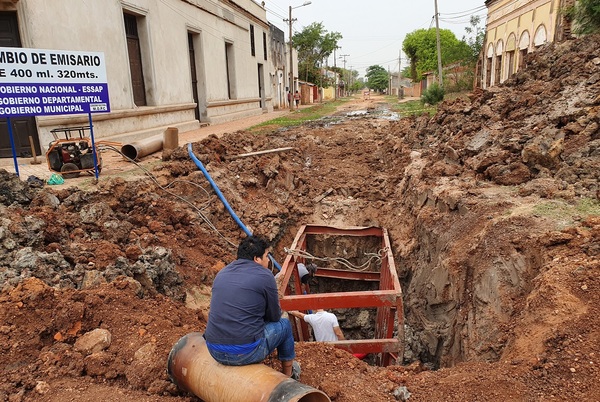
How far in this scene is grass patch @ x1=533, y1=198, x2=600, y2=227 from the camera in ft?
15.3

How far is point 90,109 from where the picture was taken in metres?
7.33

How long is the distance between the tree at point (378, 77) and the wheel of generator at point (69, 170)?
9574 centimetres

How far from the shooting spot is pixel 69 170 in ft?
25.0

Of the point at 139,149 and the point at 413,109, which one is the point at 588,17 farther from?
the point at 413,109

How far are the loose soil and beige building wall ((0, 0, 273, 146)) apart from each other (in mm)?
4086

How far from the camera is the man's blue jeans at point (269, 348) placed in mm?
3072

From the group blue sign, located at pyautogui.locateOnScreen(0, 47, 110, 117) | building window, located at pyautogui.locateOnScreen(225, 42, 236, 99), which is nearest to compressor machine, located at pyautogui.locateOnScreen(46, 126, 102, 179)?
blue sign, located at pyautogui.locateOnScreen(0, 47, 110, 117)

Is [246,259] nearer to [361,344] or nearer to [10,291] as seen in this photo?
[10,291]

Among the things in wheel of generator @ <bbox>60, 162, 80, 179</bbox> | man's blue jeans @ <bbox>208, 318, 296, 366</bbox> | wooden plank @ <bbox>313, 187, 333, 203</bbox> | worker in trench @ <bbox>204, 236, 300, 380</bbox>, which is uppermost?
wheel of generator @ <bbox>60, 162, 80, 179</bbox>

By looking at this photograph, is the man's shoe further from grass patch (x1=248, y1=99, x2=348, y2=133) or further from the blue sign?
grass patch (x1=248, y1=99, x2=348, y2=133)

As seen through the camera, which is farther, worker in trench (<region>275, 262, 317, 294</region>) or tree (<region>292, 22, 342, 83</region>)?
tree (<region>292, 22, 342, 83</region>)

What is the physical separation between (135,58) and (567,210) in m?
13.3

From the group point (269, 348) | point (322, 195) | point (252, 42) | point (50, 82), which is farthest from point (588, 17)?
point (252, 42)

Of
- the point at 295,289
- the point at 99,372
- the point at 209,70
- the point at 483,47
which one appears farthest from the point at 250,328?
the point at 483,47
